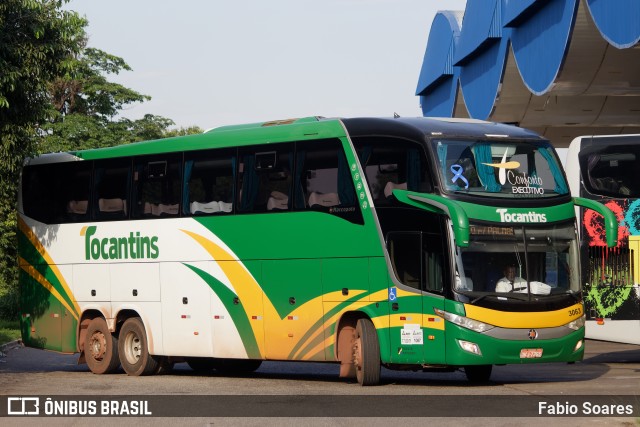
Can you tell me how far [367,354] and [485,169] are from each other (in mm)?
3084

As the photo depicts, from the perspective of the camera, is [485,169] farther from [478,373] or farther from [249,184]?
[249,184]

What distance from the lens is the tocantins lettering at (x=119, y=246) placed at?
22406 millimetres

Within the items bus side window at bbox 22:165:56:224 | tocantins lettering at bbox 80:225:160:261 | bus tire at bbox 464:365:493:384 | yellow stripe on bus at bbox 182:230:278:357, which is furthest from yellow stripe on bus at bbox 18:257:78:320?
bus tire at bbox 464:365:493:384

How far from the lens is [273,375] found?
22984mm

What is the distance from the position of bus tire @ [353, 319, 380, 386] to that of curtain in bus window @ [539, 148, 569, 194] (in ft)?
10.9

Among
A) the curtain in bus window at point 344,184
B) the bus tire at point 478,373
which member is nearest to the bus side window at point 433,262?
the curtain in bus window at point 344,184

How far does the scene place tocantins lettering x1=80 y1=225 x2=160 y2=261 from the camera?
73.5 feet

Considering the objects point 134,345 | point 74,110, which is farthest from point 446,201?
point 74,110

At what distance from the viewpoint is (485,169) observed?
1858 cm

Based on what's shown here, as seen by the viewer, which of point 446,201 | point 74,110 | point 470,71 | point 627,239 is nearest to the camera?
point 446,201

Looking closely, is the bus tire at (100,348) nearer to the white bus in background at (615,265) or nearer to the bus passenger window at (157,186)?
the bus passenger window at (157,186)

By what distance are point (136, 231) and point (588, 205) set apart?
7.73 m

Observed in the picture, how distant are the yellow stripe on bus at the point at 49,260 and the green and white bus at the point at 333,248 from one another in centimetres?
21

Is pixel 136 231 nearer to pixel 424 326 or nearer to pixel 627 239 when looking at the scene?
pixel 424 326
